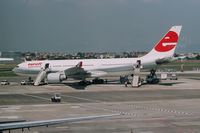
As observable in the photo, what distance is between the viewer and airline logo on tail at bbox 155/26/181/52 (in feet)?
255

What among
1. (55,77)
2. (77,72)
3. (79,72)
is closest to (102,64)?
(79,72)

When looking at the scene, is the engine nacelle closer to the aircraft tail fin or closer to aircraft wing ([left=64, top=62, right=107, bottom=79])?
aircraft wing ([left=64, top=62, right=107, bottom=79])

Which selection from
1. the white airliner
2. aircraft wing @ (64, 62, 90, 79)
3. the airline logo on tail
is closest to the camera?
aircraft wing @ (64, 62, 90, 79)

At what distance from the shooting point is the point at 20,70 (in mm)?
82500

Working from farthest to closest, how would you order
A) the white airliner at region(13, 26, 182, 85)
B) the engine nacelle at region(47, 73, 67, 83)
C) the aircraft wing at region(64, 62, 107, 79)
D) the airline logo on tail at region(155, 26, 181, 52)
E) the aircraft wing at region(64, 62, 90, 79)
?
the airline logo on tail at region(155, 26, 181, 52) → the white airliner at region(13, 26, 182, 85) → the aircraft wing at region(64, 62, 107, 79) → the aircraft wing at region(64, 62, 90, 79) → the engine nacelle at region(47, 73, 67, 83)

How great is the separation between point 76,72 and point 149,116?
38418mm

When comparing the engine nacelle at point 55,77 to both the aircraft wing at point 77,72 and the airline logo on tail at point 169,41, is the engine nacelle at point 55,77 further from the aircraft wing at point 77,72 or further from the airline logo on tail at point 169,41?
the airline logo on tail at point 169,41

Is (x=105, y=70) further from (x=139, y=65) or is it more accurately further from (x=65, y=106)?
(x=65, y=106)

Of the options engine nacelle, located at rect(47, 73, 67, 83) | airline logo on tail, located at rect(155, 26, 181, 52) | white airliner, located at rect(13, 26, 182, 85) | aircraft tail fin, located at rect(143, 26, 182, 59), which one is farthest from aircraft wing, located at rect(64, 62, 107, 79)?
airline logo on tail, located at rect(155, 26, 181, 52)

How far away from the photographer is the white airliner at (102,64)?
250 ft

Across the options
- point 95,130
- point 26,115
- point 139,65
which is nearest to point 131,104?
point 26,115

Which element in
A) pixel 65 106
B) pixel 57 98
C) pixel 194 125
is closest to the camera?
pixel 194 125

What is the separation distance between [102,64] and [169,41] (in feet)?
45.9

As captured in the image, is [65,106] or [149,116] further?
[65,106]
